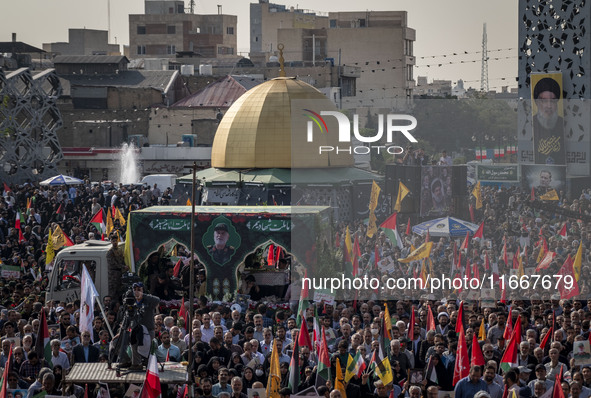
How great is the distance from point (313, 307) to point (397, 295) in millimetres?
3217

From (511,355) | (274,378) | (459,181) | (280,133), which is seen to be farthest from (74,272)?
(280,133)

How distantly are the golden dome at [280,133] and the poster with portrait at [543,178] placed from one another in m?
6.88

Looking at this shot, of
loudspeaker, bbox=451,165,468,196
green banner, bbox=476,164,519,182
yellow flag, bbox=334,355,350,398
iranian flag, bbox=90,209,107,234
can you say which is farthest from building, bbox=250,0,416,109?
yellow flag, bbox=334,355,350,398

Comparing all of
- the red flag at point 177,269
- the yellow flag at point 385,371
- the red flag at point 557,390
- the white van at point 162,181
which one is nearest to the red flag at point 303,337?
the yellow flag at point 385,371

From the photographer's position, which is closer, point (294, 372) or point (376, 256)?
point (294, 372)

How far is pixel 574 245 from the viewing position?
25344 mm

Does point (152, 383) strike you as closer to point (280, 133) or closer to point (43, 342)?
point (43, 342)

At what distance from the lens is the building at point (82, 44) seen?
111250 millimetres

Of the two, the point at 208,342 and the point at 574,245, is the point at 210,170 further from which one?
the point at 208,342

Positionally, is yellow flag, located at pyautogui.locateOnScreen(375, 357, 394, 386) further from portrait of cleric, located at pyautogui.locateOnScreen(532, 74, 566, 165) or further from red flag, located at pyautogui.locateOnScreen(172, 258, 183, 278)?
portrait of cleric, located at pyautogui.locateOnScreen(532, 74, 566, 165)

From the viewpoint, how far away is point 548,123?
1592 inches

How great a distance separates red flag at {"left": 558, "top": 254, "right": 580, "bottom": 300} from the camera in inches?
814

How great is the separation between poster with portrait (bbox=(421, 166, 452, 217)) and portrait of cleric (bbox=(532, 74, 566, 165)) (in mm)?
8973

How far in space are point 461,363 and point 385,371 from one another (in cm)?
86
